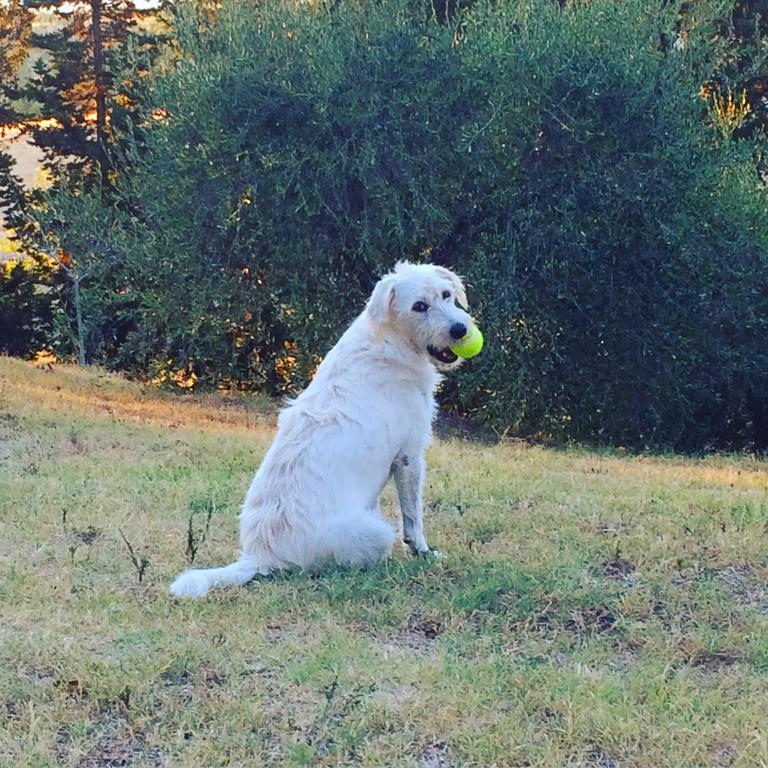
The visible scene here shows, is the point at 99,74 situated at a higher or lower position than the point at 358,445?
higher

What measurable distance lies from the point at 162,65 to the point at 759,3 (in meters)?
12.3

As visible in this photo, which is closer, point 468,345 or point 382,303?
point 382,303

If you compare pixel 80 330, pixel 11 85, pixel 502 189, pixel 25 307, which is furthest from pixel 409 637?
pixel 11 85

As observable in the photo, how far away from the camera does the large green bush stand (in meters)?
13.9

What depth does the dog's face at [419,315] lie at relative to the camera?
5.91 m

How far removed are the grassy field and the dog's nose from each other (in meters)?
1.22

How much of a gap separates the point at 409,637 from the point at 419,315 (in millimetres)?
1955

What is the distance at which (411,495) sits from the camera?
589 cm

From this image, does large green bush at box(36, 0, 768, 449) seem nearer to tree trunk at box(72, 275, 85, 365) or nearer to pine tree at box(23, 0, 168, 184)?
tree trunk at box(72, 275, 85, 365)

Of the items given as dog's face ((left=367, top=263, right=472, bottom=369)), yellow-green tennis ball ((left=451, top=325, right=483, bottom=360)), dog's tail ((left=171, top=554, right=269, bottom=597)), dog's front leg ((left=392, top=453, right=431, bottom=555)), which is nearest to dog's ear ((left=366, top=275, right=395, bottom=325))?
dog's face ((left=367, top=263, right=472, bottom=369))

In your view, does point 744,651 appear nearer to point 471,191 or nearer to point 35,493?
point 35,493

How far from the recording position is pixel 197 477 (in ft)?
26.7

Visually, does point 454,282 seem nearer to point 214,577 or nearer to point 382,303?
point 382,303

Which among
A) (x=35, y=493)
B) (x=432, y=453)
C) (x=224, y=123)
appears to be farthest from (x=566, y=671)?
(x=224, y=123)
